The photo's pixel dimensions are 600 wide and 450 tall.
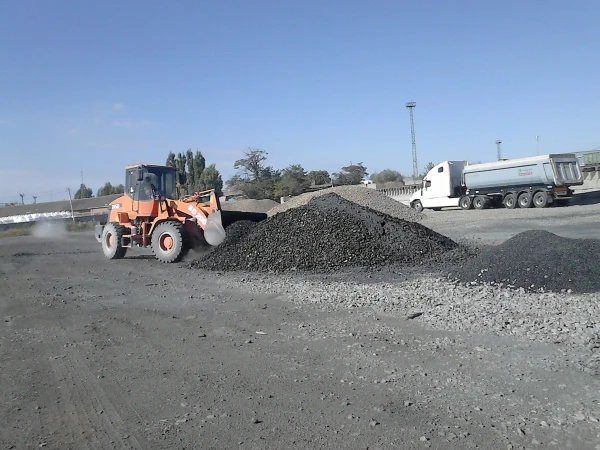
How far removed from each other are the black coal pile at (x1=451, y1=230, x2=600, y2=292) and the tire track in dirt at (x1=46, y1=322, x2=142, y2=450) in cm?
682

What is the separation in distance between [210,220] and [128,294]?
4552mm

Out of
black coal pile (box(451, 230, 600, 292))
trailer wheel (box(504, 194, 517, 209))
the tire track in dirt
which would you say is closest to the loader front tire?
black coal pile (box(451, 230, 600, 292))

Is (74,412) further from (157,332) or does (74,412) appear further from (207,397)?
(157,332)

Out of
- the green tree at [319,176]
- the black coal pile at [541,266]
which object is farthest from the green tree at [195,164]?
the black coal pile at [541,266]

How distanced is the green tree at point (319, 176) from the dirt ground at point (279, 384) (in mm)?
59436

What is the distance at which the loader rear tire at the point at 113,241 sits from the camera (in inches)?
659

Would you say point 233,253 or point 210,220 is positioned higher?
point 210,220

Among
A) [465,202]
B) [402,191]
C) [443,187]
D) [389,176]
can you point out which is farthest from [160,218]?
[389,176]

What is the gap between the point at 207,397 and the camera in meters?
5.04

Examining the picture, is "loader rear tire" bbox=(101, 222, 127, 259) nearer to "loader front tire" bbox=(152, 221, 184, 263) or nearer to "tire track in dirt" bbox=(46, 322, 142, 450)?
"loader front tire" bbox=(152, 221, 184, 263)

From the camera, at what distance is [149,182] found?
53.2ft

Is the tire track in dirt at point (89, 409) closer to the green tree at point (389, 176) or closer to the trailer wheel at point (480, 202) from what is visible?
the trailer wheel at point (480, 202)

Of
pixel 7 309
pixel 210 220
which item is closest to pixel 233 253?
pixel 210 220

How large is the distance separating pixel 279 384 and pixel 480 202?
3011cm
